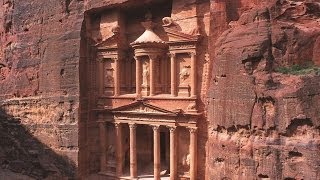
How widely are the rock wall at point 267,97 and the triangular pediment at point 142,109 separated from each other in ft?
13.4

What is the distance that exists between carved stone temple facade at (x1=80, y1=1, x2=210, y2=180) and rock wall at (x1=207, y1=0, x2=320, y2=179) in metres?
3.30

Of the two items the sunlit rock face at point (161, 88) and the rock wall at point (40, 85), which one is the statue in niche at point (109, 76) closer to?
the sunlit rock face at point (161, 88)

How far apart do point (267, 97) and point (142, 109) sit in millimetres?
8106

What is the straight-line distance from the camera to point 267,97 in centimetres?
1280

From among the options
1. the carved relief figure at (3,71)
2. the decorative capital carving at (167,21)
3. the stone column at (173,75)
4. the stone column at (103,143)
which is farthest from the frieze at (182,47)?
the carved relief figure at (3,71)

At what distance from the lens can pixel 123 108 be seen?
19.8 m

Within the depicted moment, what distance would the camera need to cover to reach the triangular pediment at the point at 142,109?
18.4 m

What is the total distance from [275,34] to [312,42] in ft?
4.51

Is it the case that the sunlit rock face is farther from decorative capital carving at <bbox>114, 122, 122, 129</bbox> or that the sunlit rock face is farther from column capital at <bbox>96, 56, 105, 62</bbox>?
column capital at <bbox>96, 56, 105, 62</bbox>

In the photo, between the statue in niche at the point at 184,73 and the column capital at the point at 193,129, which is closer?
the column capital at the point at 193,129

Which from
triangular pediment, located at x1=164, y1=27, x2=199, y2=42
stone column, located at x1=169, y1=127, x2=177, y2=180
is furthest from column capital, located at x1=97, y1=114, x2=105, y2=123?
triangular pediment, located at x1=164, y1=27, x2=199, y2=42

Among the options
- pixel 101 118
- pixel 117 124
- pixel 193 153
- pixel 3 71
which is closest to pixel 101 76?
pixel 101 118

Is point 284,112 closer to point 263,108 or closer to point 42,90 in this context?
point 263,108

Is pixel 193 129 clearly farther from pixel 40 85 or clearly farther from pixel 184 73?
pixel 40 85
